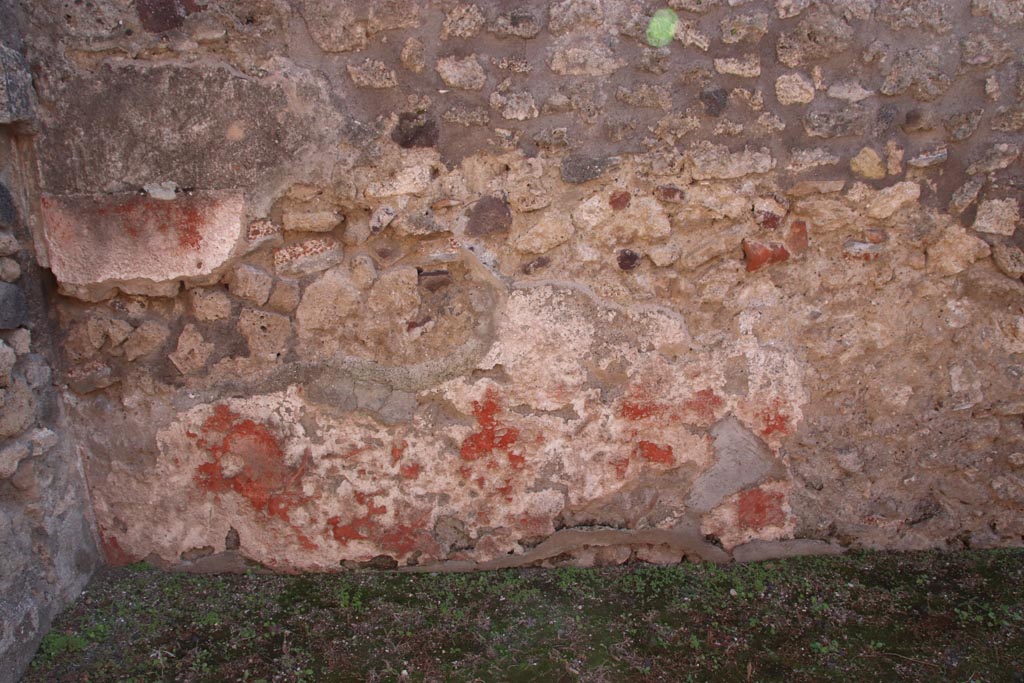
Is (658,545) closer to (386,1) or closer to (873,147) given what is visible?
(873,147)

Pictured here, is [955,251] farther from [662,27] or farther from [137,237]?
[137,237]

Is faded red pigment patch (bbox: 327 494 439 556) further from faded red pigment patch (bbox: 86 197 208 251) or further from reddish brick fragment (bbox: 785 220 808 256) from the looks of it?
reddish brick fragment (bbox: 785 220 808 256)

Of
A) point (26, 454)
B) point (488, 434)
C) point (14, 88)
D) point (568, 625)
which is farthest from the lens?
point (488, 434)

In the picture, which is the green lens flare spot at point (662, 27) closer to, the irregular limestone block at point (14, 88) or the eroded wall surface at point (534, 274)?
the eroded wall surface at point (534, 274)

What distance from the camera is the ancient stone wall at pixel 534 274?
206 centimetres

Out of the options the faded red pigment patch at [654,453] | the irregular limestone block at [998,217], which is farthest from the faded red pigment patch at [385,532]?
the irregular limestone block at [998,217]

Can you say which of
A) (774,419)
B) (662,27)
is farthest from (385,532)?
(662,27)

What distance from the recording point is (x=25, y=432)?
2092mm

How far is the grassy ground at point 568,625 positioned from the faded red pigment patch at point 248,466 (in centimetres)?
29

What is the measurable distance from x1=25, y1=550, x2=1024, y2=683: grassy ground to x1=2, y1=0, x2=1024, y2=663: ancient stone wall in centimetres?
10

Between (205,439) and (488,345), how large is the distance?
0.92 m

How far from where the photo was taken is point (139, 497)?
2324 mm

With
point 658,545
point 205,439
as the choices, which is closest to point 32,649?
point 205,439

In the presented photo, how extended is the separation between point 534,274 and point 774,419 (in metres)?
0.91
